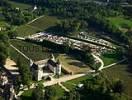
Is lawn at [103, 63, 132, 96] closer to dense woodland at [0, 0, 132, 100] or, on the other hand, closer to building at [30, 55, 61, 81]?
dense woodland at [0, 0, 132, 100]

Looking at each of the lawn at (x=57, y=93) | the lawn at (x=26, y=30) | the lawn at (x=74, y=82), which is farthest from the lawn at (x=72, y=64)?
the lawn at (x=26, y=30)

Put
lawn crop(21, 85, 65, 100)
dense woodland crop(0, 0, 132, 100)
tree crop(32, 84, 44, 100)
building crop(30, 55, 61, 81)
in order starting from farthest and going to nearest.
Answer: building crop(30, 55, 61, 81) < dense woodland crop(0, 0, 132, 100) < lawn crop(21, 85, 65, 100) < tree crop(32, 84, 44, 100)

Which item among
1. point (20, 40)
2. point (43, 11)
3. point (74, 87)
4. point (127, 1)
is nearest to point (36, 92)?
point (74, 87)

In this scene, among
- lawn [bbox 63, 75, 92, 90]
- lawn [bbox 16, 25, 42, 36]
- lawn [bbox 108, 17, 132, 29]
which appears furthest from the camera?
lawn [bbox 108, 17, 132, 29]

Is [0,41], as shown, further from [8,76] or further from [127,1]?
[127,1]

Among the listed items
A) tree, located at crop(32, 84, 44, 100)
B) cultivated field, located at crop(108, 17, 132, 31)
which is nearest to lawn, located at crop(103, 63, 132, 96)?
tree, located at crop(32, 84, 44, 100)

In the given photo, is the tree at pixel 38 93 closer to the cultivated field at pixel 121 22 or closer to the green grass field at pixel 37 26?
the green grass field at pixel 37 26
